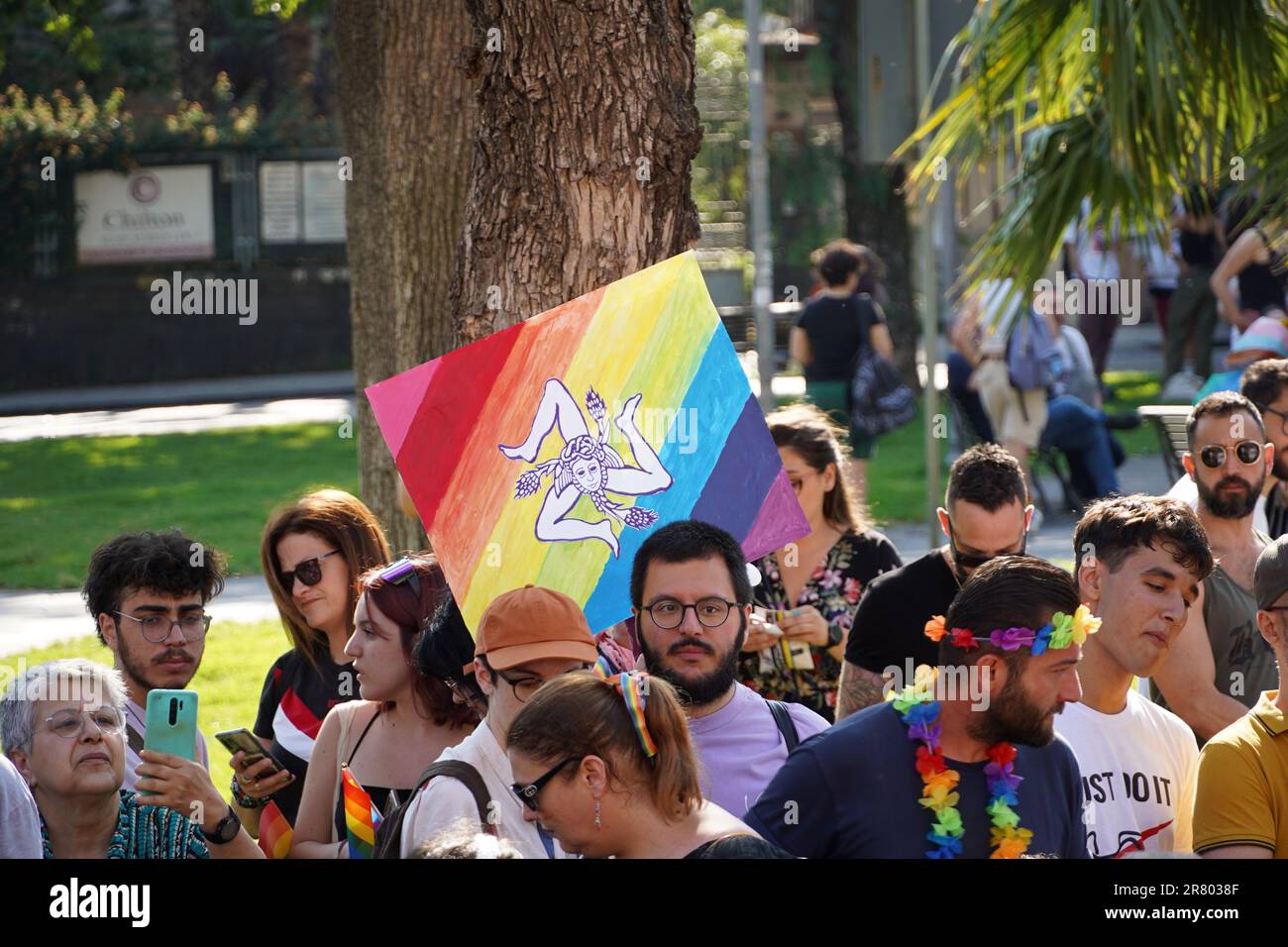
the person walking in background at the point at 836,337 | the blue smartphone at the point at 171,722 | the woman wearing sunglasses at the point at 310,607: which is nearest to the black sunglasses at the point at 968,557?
the woman wearing sunglasses at the point at 310,607

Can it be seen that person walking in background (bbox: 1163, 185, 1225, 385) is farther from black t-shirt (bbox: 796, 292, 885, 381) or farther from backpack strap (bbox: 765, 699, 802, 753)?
backpack strap (bbox: 765, 699, 802, 753)

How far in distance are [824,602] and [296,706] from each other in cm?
165

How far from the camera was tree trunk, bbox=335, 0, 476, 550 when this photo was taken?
24.3ft

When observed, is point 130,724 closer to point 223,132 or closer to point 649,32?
point 649,32

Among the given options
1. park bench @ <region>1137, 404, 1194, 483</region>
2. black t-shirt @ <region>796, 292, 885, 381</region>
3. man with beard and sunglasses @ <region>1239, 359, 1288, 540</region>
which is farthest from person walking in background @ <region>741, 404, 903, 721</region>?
black t-shirt @ <region>796, 292, 885, 381</region>

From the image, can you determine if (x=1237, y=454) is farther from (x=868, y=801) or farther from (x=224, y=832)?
(x=224, y=832)

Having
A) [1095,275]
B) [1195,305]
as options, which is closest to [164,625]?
[1195,305]

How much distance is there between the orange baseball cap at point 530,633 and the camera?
149 inches

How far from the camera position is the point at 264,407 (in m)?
23.2

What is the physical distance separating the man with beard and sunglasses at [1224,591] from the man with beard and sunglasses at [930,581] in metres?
0.54

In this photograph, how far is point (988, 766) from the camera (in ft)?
11.7

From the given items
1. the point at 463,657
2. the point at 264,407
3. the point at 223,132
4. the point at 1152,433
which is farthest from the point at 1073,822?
the point at 223,132

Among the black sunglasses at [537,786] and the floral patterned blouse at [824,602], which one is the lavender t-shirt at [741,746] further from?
the floral patterned blouse at [824,602]
